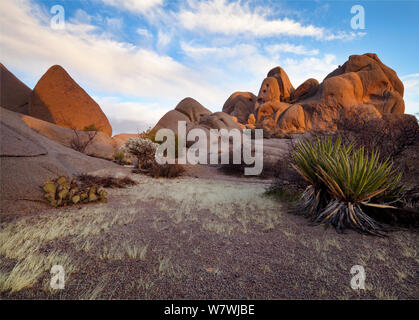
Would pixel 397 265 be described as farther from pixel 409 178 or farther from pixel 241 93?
pixel 241 93

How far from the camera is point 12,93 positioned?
40.3ft

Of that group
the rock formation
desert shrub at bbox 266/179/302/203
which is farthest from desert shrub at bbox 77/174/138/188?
the rock formation

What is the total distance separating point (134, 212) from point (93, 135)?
1026 centimetres

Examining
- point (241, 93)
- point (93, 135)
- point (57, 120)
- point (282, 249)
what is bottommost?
point (282, 249)

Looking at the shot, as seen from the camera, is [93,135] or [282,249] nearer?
[282,249]

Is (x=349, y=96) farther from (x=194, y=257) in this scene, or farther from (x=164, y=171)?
(x=194, y=257)

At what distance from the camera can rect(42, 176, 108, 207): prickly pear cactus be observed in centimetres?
373

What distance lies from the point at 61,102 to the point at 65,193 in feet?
39.2

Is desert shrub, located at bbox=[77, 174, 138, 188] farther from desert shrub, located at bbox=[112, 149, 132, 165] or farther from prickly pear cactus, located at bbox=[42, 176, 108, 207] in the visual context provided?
desert shrub, located at bbox=[112, 149, 132, 165]

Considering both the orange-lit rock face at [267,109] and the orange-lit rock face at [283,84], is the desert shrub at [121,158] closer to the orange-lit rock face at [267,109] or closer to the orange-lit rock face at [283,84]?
the orange-lit rock face at [267,109]

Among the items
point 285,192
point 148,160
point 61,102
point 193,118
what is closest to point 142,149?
point 148,160

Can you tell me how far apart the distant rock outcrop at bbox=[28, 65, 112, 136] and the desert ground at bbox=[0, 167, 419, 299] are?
11.8m

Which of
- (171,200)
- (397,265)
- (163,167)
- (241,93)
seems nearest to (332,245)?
(397,265)
